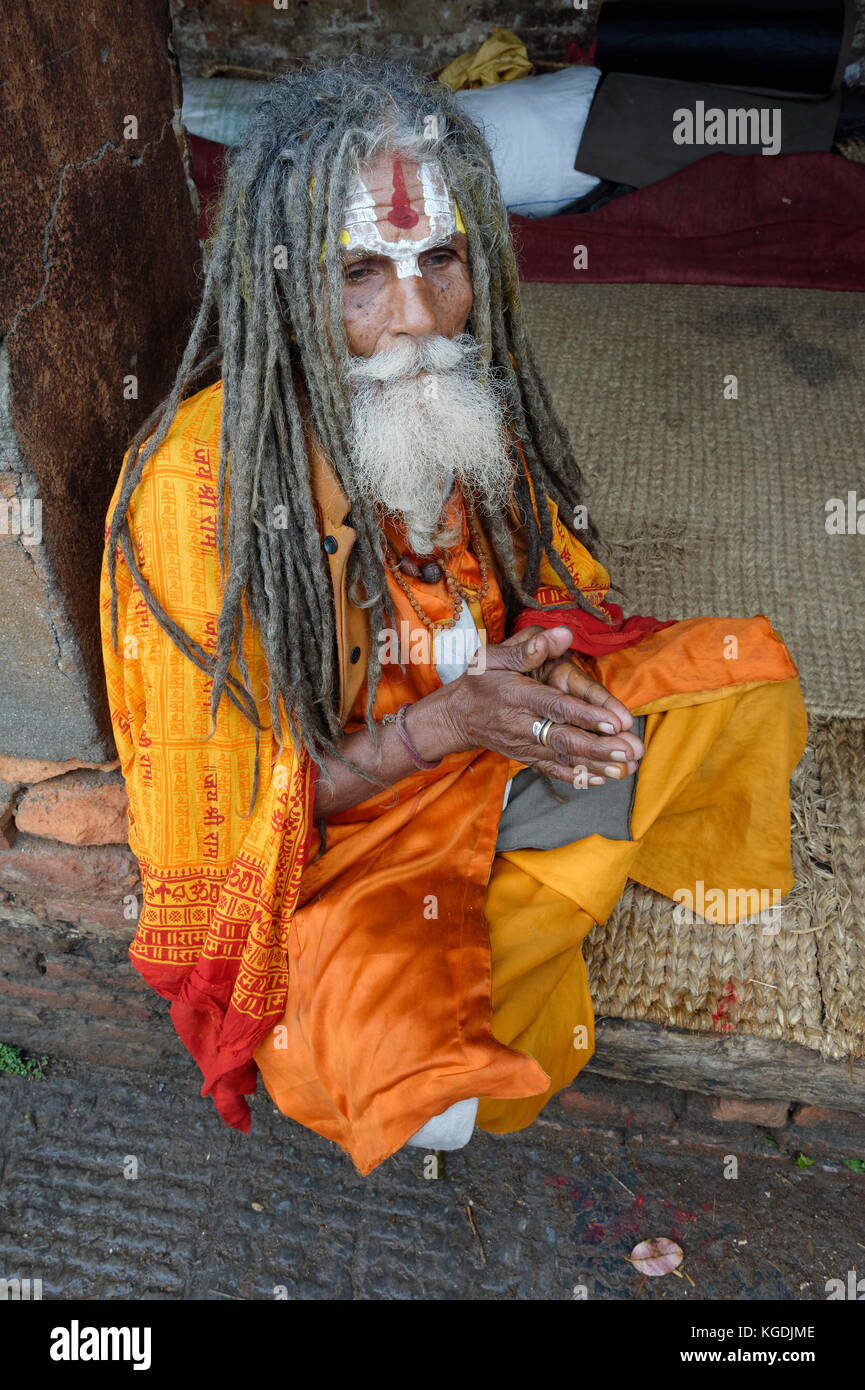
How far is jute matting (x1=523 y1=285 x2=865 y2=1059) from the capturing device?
2180mm

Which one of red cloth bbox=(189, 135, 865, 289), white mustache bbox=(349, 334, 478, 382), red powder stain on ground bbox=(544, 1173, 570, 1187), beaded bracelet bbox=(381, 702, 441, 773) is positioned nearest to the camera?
white mustache bbox=(349, 334, 478, 382)

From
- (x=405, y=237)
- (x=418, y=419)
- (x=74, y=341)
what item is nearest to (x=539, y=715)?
(x=418, y=419)

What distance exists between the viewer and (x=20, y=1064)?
263 centimetres

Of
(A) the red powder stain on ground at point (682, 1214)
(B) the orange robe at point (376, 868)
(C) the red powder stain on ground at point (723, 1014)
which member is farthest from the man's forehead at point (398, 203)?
(A) the red powder stain on ground at point (682, 1214)

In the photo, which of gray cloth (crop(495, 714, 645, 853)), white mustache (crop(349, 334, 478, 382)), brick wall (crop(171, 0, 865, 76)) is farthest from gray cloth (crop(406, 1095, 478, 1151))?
brick wall (crop(171, 0, 865, 76))

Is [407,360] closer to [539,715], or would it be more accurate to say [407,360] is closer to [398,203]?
[398,203]

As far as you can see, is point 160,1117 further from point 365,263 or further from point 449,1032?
point 365,263

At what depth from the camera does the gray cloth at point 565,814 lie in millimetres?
1908

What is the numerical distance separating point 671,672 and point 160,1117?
1.64 m

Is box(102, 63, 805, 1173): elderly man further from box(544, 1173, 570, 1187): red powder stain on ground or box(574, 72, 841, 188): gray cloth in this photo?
Result: box(574, 72, 841, 188): gray cloth

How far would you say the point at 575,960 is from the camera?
6.61 feet

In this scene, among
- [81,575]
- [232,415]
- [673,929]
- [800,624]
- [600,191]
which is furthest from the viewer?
[600,191]

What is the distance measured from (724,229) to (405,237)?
2987 millimetres
